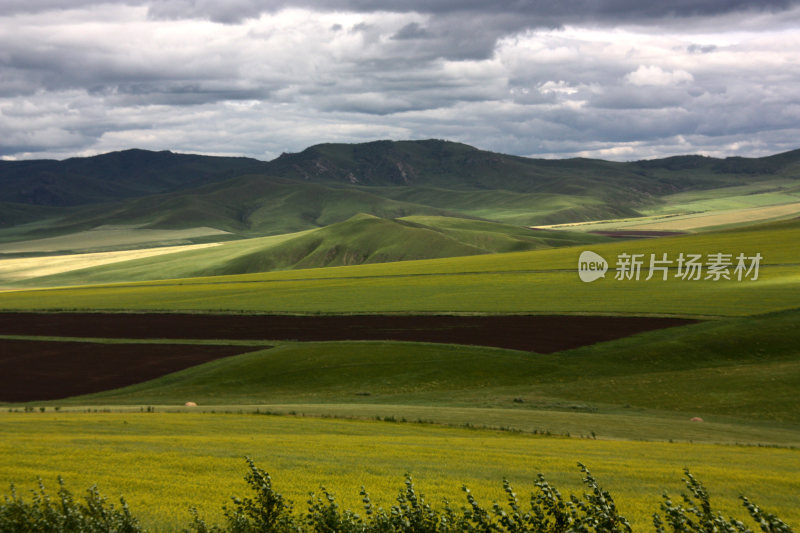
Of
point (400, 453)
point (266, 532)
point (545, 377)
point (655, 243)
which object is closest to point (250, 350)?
point (545, 377)

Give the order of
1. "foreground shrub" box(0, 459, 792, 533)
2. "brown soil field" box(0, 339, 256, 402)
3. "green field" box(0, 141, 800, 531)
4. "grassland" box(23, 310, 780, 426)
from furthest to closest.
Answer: "brown soil field" box(0, 339, 256, 402), "grassland" box(23, 310, 780, 426), "green field" box(0, 141, 800, 531), "foreground shrub" box(0, 459, 792, 533)

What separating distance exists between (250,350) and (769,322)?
58.3 m

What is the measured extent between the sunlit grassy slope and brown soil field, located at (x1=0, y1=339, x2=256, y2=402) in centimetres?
3028

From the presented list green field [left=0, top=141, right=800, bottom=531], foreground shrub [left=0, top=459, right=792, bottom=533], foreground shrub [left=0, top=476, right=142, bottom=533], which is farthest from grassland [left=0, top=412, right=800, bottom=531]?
foreground shrub [left=0, top=459, right=792, bottom=533]

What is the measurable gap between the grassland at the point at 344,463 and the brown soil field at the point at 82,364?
28.1 m

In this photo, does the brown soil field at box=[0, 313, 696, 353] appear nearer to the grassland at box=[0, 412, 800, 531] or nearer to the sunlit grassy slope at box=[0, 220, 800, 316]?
the sunlit grassy slope at box=[0, 220, 800, 316]

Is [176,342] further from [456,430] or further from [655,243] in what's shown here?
[655,243]

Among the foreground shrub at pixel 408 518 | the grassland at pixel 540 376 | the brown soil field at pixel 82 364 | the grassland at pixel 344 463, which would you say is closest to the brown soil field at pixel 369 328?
the grassland at pixel 540 376

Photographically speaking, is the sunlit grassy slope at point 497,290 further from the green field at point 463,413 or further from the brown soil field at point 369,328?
the brown soil field at point 369,328

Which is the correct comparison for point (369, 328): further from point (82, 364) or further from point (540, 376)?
point (82, 364)

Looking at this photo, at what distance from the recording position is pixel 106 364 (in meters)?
74.9

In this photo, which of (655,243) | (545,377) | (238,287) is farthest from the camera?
(655,243)

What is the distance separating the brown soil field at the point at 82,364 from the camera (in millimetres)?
64375

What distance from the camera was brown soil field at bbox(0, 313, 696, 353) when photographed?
80125mm
